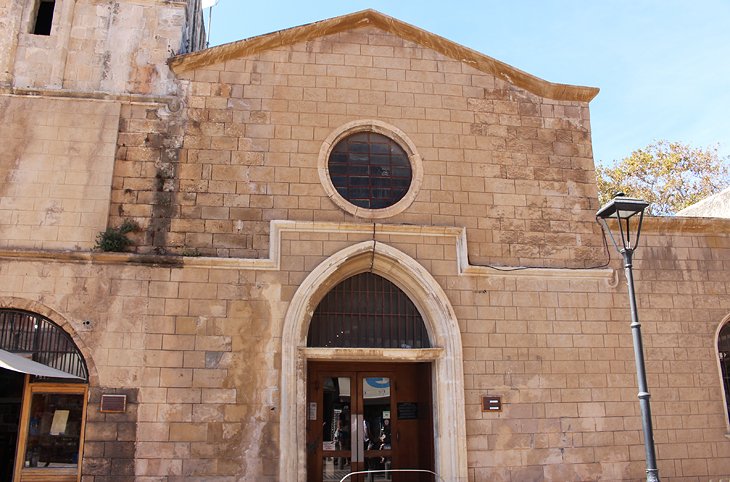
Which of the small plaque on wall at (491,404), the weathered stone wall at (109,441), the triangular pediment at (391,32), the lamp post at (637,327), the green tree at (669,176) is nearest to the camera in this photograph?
the lamp post at (637,327)

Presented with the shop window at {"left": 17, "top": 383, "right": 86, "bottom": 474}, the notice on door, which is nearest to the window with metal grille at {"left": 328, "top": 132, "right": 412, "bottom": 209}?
the notice on door

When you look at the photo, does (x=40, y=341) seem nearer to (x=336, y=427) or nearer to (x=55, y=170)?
(x=55, y=170)

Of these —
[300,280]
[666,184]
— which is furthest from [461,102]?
[666,184]

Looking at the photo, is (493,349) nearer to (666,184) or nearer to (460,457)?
(460,457)

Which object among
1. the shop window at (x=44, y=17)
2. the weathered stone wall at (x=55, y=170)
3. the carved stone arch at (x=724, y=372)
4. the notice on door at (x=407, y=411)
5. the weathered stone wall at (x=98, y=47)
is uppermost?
the shop window at (x=44, y=17)

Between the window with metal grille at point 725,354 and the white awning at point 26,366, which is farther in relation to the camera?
the window with metal grille at point 725,354

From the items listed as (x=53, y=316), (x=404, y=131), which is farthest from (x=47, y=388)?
(x=404, y=131)

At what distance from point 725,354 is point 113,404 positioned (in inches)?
383

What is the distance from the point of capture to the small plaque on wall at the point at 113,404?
8.93 meters

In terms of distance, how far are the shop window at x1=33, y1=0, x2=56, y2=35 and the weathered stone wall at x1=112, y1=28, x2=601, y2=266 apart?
8.37 feet

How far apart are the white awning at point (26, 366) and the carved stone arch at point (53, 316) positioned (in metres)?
0.32

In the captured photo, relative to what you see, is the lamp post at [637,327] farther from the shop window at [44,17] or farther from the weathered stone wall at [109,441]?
the shop window at [44,17]

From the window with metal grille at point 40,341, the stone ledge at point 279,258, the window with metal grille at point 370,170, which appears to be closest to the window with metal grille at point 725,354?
the stone ledge at point 279,258

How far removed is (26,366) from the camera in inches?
324
